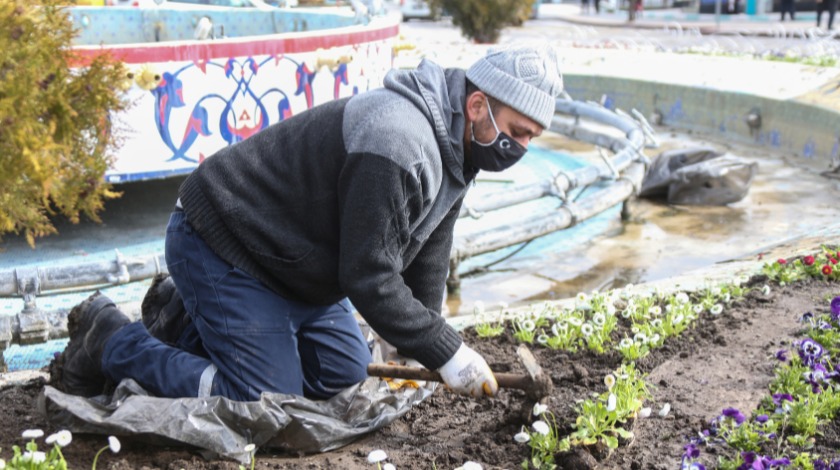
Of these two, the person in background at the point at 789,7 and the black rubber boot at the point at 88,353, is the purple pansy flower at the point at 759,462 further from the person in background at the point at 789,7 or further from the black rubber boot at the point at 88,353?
the person in background at the point at 789,7

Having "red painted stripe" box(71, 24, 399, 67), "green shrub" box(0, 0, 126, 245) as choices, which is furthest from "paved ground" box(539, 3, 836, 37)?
"green shrub" box(0, 0, 126, 245)

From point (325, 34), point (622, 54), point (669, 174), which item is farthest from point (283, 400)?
point (622, 54)

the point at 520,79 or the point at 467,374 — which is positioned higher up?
the point at 520,79

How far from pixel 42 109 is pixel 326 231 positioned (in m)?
1.26

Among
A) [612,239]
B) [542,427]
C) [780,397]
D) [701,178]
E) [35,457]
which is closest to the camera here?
[35,457]

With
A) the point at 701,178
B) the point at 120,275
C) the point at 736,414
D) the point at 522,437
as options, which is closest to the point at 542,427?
the point at 522,437

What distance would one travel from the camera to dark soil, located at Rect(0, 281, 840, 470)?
3.05 meters

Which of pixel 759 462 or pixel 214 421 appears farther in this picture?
pixel 214 421

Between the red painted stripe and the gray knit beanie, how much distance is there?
3.54 m

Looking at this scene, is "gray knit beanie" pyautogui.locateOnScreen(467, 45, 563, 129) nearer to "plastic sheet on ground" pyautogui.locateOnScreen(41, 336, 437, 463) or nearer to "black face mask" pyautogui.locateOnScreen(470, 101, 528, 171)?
"black face mask" pyautogui.locateOnScreen(470, 101, 528, 171)

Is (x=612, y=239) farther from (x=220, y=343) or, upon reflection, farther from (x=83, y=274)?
(x=220, y=343)

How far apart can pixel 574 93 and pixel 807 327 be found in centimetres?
889

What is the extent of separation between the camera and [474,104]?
3.14 metres

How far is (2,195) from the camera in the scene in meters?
3.59
